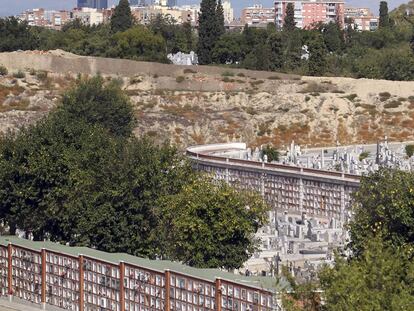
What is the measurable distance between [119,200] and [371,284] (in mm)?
16303

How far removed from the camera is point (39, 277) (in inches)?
1478

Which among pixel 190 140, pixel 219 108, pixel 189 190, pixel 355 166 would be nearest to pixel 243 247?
pixel 189 190

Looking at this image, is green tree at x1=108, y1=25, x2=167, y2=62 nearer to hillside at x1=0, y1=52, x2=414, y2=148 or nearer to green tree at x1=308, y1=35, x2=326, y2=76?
hillside at x1=0, y1=52, x2=414, y2=148

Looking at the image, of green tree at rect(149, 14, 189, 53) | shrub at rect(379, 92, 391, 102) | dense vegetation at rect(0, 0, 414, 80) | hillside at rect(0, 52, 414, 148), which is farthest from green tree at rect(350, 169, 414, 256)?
green tree at rect(149, 14, 189, 53)

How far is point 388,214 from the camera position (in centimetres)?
3334

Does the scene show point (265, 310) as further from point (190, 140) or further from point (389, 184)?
point (190, 140)

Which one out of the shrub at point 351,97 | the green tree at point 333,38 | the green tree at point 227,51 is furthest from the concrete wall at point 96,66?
the green tree at point 333,38

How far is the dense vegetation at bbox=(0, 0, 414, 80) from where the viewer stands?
96.1m

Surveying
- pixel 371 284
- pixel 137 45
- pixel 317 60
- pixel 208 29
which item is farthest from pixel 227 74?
pixel 371 284

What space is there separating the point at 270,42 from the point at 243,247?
6181 cm

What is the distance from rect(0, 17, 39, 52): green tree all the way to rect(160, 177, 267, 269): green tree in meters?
66.0

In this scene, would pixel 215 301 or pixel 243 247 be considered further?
pixel 243 247

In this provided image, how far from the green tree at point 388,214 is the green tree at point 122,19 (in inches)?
3067

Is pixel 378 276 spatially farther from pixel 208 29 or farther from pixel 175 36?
pixel 175 36
